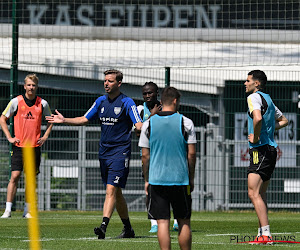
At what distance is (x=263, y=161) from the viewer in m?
9.37

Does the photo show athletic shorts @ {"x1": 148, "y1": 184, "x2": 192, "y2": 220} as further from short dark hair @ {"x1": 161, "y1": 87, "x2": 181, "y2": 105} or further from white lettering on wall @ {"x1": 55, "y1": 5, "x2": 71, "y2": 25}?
white lettering on wall @ {"x1": 55, "y1": 5, "x2": 71, "y2": 25}

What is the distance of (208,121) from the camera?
16.5m

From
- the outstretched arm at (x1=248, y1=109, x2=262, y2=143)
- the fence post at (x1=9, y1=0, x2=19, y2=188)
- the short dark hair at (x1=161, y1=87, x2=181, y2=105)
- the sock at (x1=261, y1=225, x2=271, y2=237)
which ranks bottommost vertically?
the sock at (x1=261, y1=225, x2=271, y2=237)

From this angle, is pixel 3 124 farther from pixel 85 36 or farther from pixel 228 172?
pixel 85 36

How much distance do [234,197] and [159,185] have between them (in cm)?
951

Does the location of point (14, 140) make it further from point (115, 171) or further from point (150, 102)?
point (115, 171)

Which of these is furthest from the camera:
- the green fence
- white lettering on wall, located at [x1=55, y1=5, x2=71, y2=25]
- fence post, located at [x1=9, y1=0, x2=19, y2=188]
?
white lettering on wall, located at [x1=55, y1=5, x2=71, y2=25]

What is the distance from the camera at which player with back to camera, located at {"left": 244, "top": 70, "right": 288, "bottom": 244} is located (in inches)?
363

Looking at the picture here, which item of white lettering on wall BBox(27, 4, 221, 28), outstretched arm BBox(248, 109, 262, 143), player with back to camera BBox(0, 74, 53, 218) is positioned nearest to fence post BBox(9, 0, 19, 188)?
player with back to camera BBox(0, 74, 53, 218)

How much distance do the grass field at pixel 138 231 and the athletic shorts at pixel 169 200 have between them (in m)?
1.51

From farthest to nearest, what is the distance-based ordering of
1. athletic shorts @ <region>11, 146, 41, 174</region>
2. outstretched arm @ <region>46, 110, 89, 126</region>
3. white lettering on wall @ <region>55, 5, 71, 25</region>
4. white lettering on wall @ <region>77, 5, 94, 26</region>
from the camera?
white lettering on wall @ <region>77, 5, 94, 26</region>, white lettering on wall @ <region>55, 5, 71, 25</region>, athletic shorts @ <region>11, 146, 41, 174</region>, outstretched arm @ <region>46, 110, 89, 126</region>

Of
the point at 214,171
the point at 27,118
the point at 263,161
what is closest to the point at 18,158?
the point at 27,118

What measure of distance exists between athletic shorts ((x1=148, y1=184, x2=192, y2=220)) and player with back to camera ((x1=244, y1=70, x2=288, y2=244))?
225 centimetres

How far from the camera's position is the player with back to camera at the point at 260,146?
30.2ft
